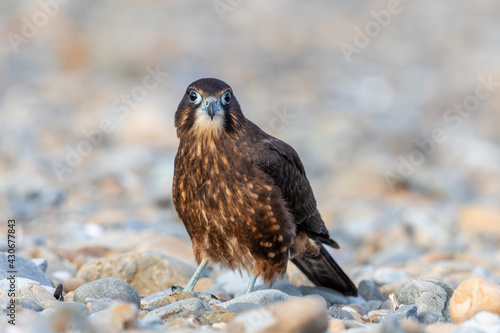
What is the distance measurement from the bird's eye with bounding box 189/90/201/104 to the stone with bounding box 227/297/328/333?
2.31 metres

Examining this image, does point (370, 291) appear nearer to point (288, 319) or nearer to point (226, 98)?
point (226, 98)

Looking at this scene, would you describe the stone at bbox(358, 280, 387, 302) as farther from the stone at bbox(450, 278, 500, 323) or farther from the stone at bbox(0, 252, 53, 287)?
the stone at bbox(0, 252, 53, 287)

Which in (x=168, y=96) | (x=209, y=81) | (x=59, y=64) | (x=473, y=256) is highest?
(x=59, y=64)

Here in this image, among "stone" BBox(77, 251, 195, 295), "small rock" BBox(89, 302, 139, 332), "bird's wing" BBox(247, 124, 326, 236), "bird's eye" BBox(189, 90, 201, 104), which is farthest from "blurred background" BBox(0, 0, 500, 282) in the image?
"small rock" BBox(89, 302, 139, 332)

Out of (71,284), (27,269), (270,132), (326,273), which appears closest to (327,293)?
(326,273)

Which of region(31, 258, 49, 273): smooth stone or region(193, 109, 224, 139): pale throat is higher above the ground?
region(193, 109, 224, 139): pale throat

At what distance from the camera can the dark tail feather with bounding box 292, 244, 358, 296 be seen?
21.1 ft

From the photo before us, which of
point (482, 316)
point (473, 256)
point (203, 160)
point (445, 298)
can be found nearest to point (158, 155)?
point (473, 256)

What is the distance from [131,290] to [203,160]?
1.13m

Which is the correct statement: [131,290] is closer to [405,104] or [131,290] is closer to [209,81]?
[209,81]

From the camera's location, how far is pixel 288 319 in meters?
3.58

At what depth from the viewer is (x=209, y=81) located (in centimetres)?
566

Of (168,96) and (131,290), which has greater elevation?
(168,96)

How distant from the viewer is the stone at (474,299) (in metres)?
4.39
